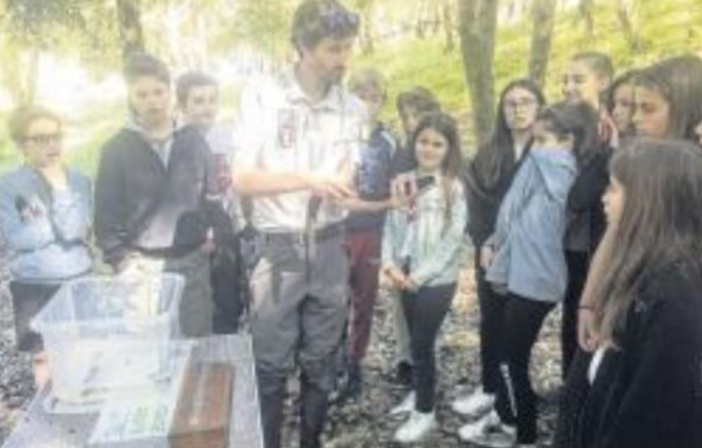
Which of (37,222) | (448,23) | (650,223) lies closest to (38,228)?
(37,222)

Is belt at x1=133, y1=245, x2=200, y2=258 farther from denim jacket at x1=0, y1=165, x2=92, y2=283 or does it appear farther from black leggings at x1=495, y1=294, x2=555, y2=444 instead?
black leggings at x1=495, y1=294, x2=555, y2=444

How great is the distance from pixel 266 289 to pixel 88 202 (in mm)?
2085

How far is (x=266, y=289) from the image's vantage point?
530 centimetres

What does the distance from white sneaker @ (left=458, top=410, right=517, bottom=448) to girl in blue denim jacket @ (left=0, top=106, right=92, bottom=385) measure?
2.85 m

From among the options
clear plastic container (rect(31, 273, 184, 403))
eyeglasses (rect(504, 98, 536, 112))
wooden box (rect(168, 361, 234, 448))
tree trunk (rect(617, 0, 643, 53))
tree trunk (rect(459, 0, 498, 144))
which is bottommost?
wooden box (rect(168, 361, 234, 448))

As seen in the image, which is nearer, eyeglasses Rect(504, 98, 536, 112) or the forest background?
eyeglasses Rect(504, 98, 536, 112)

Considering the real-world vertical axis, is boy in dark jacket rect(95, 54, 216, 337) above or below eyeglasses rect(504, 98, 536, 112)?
below

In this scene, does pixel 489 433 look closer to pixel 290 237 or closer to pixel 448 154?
pixel 448 154

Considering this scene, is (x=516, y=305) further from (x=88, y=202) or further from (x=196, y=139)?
(x=88, y=202)

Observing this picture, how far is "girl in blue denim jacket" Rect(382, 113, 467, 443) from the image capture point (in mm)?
6430

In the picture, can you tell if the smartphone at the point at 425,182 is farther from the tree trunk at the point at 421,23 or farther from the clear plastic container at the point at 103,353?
the tree trunk at the point at 421,23

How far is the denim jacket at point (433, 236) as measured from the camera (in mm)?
6430

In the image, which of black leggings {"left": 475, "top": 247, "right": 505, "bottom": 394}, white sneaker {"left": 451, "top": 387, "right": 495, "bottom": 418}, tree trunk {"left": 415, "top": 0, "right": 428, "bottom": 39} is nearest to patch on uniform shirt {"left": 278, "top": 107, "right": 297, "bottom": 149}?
black leggings {"left": 475, "top": 247, "right": 505, "bottom": 394}

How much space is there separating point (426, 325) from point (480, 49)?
698cm
